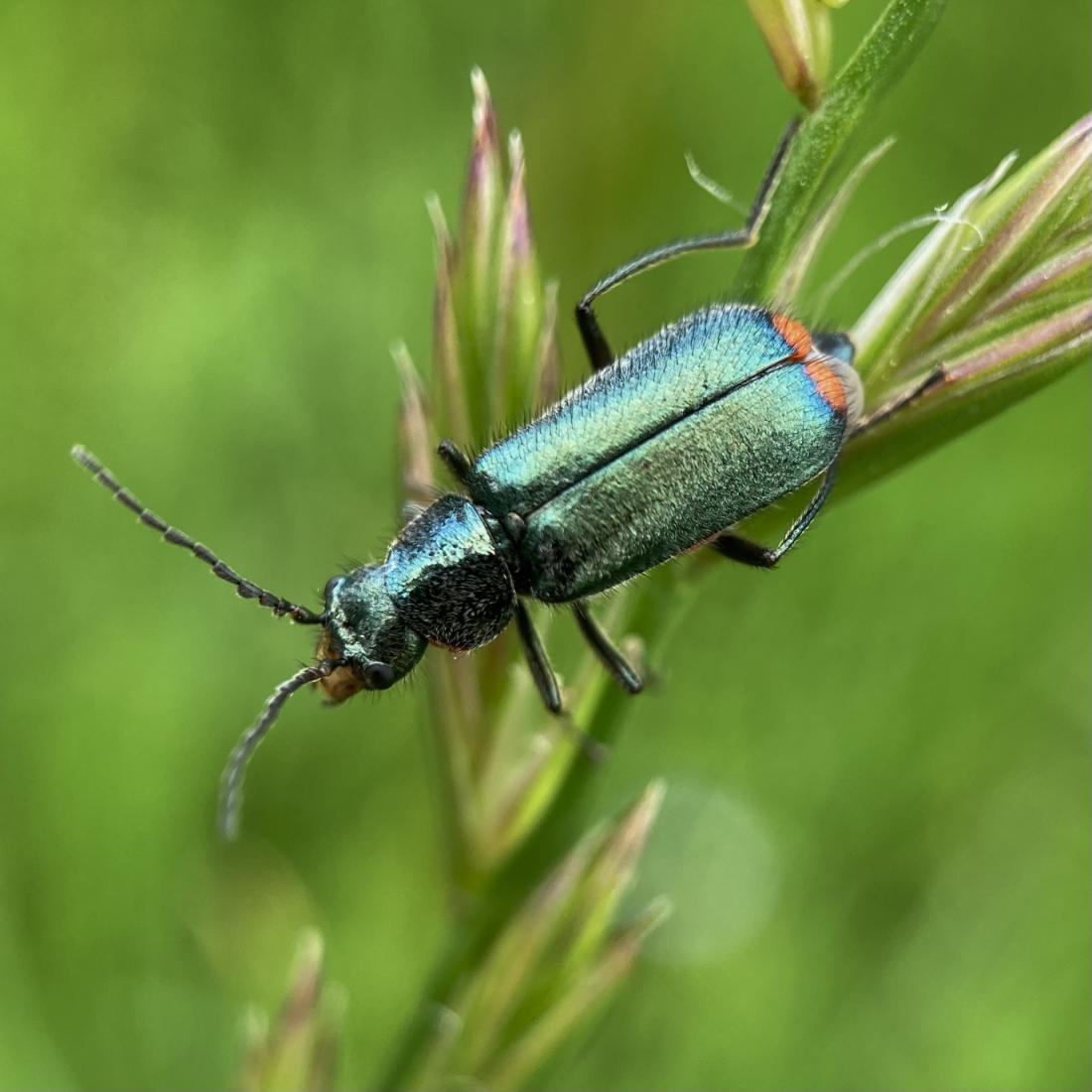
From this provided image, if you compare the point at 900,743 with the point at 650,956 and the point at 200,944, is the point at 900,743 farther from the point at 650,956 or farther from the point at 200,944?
the point at 200,944

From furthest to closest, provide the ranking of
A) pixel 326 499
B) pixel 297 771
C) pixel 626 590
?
pixel 326 499, pixel 297 771, pixel 626 590

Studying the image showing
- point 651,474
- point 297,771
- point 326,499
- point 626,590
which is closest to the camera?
point 626,590

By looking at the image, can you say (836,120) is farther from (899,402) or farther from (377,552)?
(377,552)

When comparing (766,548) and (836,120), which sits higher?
(836,120)

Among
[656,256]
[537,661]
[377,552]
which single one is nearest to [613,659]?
[537,661]

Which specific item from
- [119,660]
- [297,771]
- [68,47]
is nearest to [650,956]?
[297,771]

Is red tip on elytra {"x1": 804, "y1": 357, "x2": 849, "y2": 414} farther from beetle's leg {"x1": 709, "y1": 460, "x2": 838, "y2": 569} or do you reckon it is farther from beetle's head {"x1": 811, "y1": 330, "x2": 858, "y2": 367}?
beetle's leg {"x1": 709, "y1": 460, "x2": 838, "y2": 569}

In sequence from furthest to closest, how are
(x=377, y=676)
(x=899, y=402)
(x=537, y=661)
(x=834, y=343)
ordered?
(x=377, y=676) < (x=537, y=661) < (x=834, y=343) < (x=899, y=402)
